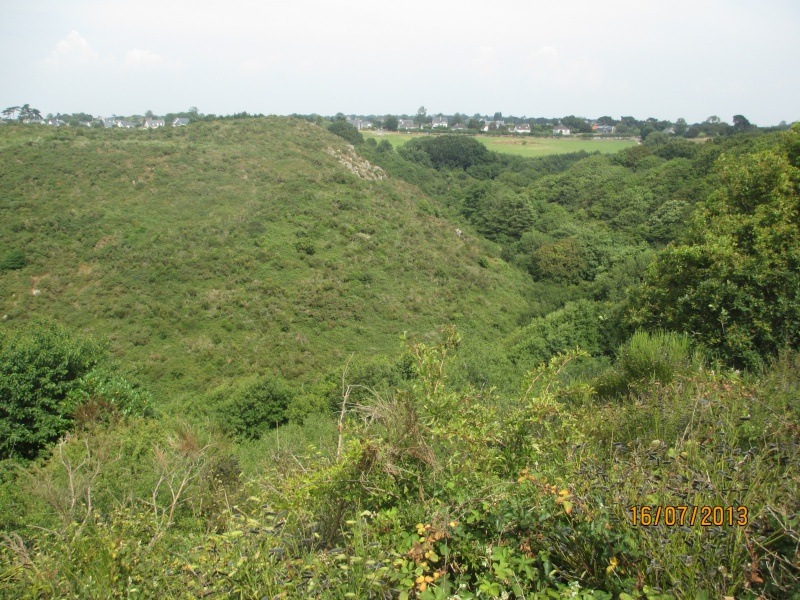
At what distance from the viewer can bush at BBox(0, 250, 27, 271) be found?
65.5 feet

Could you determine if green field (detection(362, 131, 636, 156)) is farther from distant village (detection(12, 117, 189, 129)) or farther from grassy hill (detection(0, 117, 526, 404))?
grassy hill (detection(0, 117, 526, 404))

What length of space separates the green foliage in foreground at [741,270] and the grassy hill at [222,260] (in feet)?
20.6

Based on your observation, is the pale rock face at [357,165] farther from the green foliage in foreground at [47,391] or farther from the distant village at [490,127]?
the distant village at [490,127]

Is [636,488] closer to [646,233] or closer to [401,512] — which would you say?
[401,512]

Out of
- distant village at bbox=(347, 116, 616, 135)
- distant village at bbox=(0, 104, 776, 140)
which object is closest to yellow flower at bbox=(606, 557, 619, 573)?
distant village at bbox=(0, 104, 776, 140)

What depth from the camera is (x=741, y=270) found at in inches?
340

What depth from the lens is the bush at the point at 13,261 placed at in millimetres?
19969

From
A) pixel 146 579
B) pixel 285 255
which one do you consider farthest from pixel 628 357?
pixel 285 255

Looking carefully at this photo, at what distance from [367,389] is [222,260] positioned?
19.2 m

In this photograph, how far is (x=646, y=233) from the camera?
3397 cm

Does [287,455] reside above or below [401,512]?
below

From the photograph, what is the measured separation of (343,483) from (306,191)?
94.2 feet

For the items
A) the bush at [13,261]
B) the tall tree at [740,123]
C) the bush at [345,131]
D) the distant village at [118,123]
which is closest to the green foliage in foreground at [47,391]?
the bush at [13,261]
